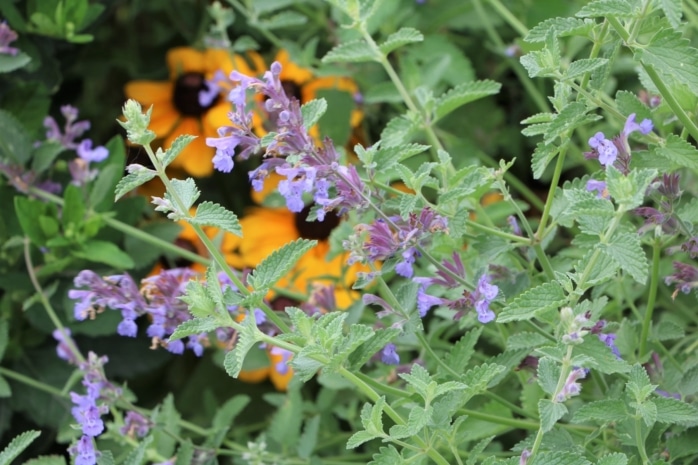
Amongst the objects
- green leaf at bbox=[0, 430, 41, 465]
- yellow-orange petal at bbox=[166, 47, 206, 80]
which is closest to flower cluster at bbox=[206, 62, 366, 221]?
green leaf at bbox=[0, 430, 41, 465]

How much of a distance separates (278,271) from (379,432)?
12 cm

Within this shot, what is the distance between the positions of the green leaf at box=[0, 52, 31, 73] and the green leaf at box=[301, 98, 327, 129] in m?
0.42

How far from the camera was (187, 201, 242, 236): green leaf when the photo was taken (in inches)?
24.5

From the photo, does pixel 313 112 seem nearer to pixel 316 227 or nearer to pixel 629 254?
pixel 629 254

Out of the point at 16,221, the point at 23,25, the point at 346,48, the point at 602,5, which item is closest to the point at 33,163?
the point at 16,221

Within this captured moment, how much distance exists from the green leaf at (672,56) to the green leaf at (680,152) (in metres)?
0.05

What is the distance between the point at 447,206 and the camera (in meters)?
0.72

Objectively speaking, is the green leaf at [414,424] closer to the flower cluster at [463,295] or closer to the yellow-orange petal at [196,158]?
the flower cluster at [463,295]

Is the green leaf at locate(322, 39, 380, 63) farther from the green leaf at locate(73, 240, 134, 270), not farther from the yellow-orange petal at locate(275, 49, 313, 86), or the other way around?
the yellow-orange petal at locate(275, 49, 313, 86)

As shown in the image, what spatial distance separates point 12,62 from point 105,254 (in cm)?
22

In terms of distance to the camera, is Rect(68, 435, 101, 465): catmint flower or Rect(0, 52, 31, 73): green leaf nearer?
Rect(68, 435, 101, 465): catmint flower

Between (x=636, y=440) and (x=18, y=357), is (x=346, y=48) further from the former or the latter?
(x=18, y=357)

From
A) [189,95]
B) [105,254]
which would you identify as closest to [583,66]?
[105,254]

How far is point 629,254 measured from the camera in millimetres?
586
